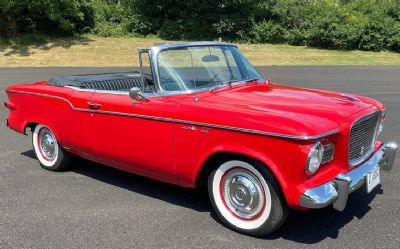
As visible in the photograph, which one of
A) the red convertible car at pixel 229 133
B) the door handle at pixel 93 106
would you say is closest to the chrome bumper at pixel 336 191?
the red convertible car at pixel 229 133

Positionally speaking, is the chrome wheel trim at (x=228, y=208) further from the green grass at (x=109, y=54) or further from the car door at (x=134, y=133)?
the green grass at (x=109, y=54)

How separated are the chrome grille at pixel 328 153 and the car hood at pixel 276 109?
162 millimetres

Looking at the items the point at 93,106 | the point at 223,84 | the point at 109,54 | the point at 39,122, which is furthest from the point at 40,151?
the point at 109,54

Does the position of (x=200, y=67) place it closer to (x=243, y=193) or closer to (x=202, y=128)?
(x=202, y=128)

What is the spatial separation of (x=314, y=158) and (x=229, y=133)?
2.25 ft

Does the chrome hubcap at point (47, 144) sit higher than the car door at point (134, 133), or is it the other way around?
the car door at point (134, 133)

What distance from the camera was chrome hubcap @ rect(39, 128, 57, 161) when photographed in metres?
5.34

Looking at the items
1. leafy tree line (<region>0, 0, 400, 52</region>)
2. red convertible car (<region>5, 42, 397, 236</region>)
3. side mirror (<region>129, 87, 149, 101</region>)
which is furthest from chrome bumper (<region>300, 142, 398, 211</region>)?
leafy tree line (<region>0, 0, 400, 52</region>)

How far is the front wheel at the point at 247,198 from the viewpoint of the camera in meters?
3.49

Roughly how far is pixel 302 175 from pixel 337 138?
451 mm

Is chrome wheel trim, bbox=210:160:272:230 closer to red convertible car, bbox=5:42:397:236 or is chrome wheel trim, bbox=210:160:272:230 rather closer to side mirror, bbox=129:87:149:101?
red convertible car, bbox=5:42:397:236

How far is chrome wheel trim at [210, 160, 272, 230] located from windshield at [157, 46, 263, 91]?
93 centimetres

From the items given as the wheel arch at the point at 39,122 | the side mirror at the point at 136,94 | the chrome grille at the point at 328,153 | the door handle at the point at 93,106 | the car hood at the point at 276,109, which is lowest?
the wheel arch at the point at 39,122

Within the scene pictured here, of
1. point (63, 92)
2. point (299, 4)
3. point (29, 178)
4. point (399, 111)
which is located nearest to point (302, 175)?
point (63, 92)
